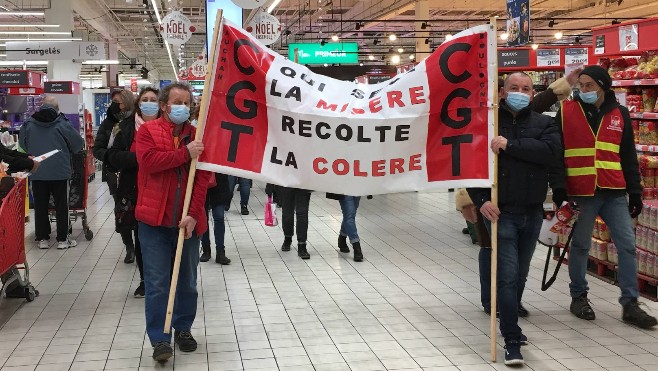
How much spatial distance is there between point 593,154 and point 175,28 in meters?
9.18

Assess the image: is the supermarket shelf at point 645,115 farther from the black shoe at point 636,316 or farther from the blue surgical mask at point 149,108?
the blue surgical mask at point 149,108

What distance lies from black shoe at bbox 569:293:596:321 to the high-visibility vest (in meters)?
→ 0.79

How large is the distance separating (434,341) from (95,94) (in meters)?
22.2

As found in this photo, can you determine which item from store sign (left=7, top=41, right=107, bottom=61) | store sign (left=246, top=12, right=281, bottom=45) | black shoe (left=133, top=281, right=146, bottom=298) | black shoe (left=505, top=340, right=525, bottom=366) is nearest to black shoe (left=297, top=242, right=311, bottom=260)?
black shoe (left=133, top=281, right=146, bottom=298)

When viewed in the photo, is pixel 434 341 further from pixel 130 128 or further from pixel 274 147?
pixel 130 128

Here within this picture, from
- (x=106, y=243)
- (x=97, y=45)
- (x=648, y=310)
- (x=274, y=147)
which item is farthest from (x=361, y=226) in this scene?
(x=97, y=45)

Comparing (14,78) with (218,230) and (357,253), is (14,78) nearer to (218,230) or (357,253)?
(218,230)

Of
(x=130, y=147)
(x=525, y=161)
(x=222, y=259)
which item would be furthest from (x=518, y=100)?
(x=222, y=259)

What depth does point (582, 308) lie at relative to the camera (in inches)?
208

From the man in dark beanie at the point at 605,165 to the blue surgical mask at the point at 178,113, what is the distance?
2477 mm

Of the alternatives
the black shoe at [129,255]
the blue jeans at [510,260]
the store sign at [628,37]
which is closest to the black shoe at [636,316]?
the blue jeans at [510,260]

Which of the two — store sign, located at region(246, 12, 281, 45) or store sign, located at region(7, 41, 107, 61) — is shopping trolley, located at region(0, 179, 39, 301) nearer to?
store sign, located at region(246, 12, 281, 45)

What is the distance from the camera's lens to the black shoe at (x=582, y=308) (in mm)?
5242

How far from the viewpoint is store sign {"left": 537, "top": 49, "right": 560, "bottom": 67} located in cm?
1317
